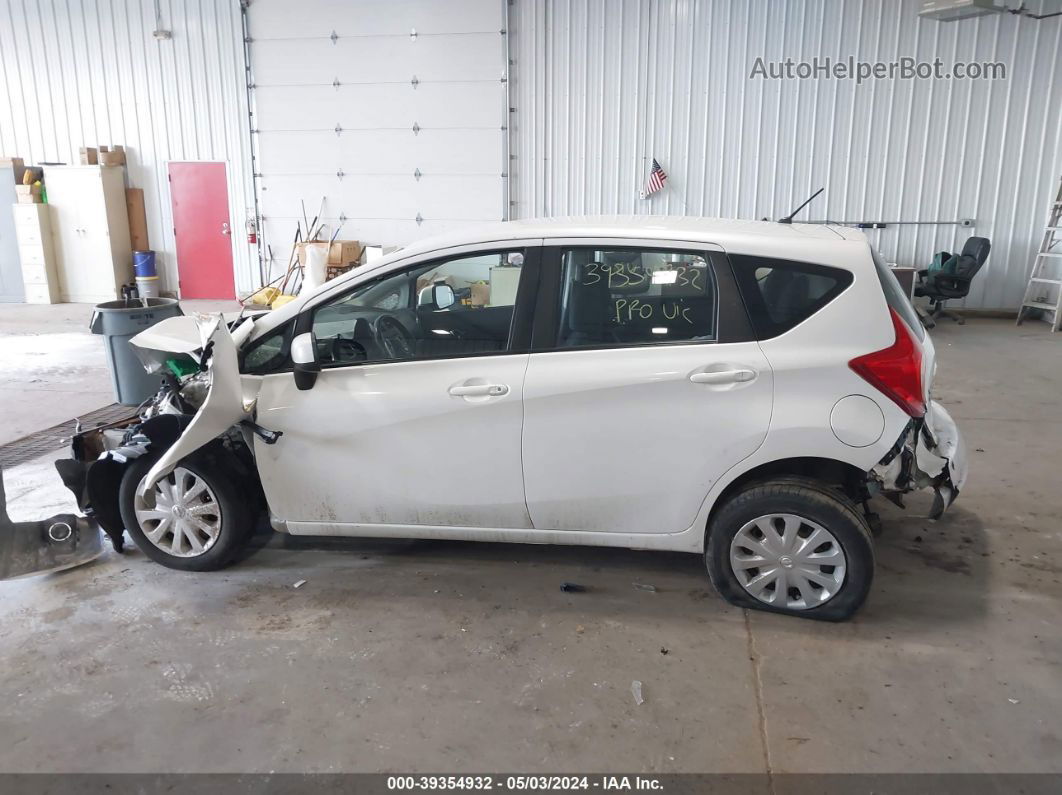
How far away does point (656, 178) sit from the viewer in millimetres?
11375

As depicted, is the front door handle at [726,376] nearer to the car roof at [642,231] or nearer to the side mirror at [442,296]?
the car roof at [642,231]

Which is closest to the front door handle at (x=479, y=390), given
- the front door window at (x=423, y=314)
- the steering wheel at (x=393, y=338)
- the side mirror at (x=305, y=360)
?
the front door window at (x=423, y=314)

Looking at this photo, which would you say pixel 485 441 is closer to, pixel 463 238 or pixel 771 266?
pixel 463 238

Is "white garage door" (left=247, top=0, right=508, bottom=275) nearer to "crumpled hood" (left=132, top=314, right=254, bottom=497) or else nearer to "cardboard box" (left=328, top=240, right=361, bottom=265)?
"cardboard box" (left=328, top=240, right=361, bottom=265)

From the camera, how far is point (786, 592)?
326 centimetres

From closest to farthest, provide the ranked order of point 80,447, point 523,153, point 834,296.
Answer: point 834,296, point 80,447, point 523,153

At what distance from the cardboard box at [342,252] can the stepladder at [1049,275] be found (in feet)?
30.3

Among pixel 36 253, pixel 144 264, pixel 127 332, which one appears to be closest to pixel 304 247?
pixel 144 264

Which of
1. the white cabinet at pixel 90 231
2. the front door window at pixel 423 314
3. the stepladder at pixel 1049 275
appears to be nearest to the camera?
the front door window at pixel 423 314

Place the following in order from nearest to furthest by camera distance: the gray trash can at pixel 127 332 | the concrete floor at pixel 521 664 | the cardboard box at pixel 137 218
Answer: the concrete floor at pixel 521 664
the gray trash can at pixel 127 332
the cardboard box at pixel 137 218

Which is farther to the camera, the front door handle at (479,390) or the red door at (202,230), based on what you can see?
the red door at (202,230)

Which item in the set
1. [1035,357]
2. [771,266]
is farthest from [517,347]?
[1035,357]

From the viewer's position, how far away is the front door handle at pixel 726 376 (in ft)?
10.1

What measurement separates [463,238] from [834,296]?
1519mm
